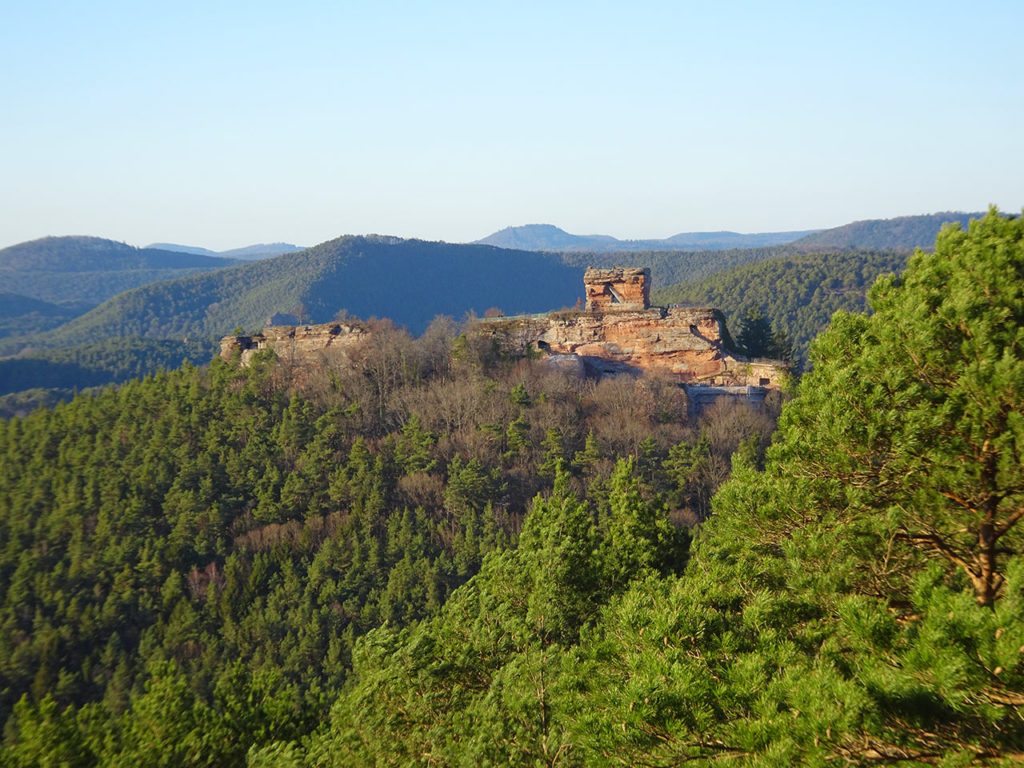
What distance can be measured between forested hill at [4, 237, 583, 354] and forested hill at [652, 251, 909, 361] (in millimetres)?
69840

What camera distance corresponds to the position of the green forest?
19.5 feet

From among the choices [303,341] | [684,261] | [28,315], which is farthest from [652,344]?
[28,315]

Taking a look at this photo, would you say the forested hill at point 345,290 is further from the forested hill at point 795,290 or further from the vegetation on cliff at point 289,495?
the vegetation on cliff at point 289,495

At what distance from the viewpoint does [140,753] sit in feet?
40.5

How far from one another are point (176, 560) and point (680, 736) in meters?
28.6

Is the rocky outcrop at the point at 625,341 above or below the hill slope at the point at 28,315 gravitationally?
above

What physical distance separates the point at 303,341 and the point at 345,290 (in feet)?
399

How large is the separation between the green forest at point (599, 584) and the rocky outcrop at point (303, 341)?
262 inches

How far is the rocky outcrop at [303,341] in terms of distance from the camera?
38406mm

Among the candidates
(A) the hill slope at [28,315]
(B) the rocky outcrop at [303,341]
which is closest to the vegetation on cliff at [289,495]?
(B) the rocky outcrop at [303,341]

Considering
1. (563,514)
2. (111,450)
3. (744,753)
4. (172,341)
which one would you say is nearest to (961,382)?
(744,753)

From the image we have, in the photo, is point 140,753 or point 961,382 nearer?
point 961,382

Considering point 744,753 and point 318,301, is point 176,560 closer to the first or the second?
point 744,753

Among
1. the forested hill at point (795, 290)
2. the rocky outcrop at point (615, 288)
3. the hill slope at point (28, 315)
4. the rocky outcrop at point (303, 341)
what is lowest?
the hill slope at point (28, 315)
